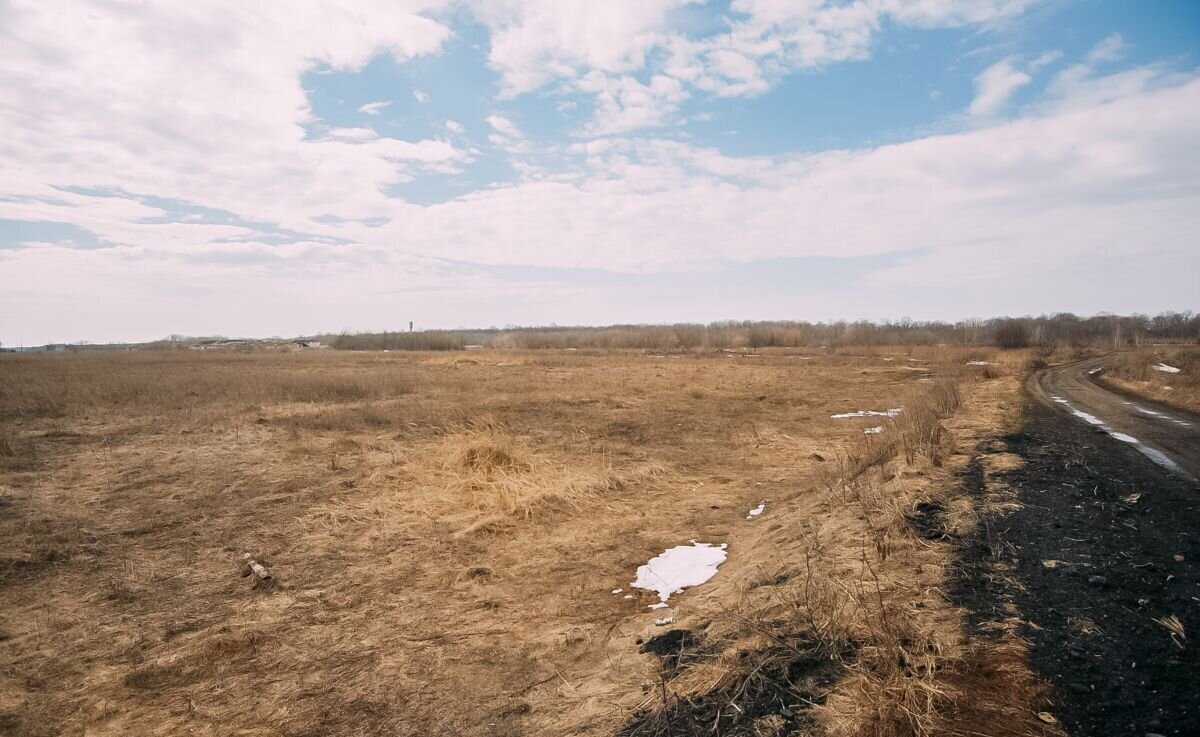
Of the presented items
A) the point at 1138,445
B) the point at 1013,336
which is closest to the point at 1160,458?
the point at 1138,445

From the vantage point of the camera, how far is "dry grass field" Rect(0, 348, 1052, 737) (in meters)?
3.81

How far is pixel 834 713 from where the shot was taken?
3.24 m

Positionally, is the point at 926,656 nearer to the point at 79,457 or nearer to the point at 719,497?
the point at 719,497

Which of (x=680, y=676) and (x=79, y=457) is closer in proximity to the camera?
(x=680, y=676)

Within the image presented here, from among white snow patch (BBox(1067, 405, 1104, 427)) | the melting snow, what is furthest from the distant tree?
the melting snow

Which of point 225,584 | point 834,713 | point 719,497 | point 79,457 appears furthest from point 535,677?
point 79,457

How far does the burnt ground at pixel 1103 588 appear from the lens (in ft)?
9.65

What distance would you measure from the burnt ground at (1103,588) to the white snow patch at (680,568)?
2.66m

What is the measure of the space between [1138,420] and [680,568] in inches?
488

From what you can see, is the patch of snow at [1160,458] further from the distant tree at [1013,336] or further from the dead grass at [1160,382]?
the distant tree at [1013,336]

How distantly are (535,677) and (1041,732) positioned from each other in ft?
10.7

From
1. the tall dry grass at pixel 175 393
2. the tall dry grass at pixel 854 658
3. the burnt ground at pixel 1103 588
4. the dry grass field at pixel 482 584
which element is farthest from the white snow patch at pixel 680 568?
the tall dry grass at pixel 175 393

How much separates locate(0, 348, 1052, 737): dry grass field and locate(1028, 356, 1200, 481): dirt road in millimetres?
2160

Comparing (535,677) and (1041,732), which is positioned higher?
(1041,732)
